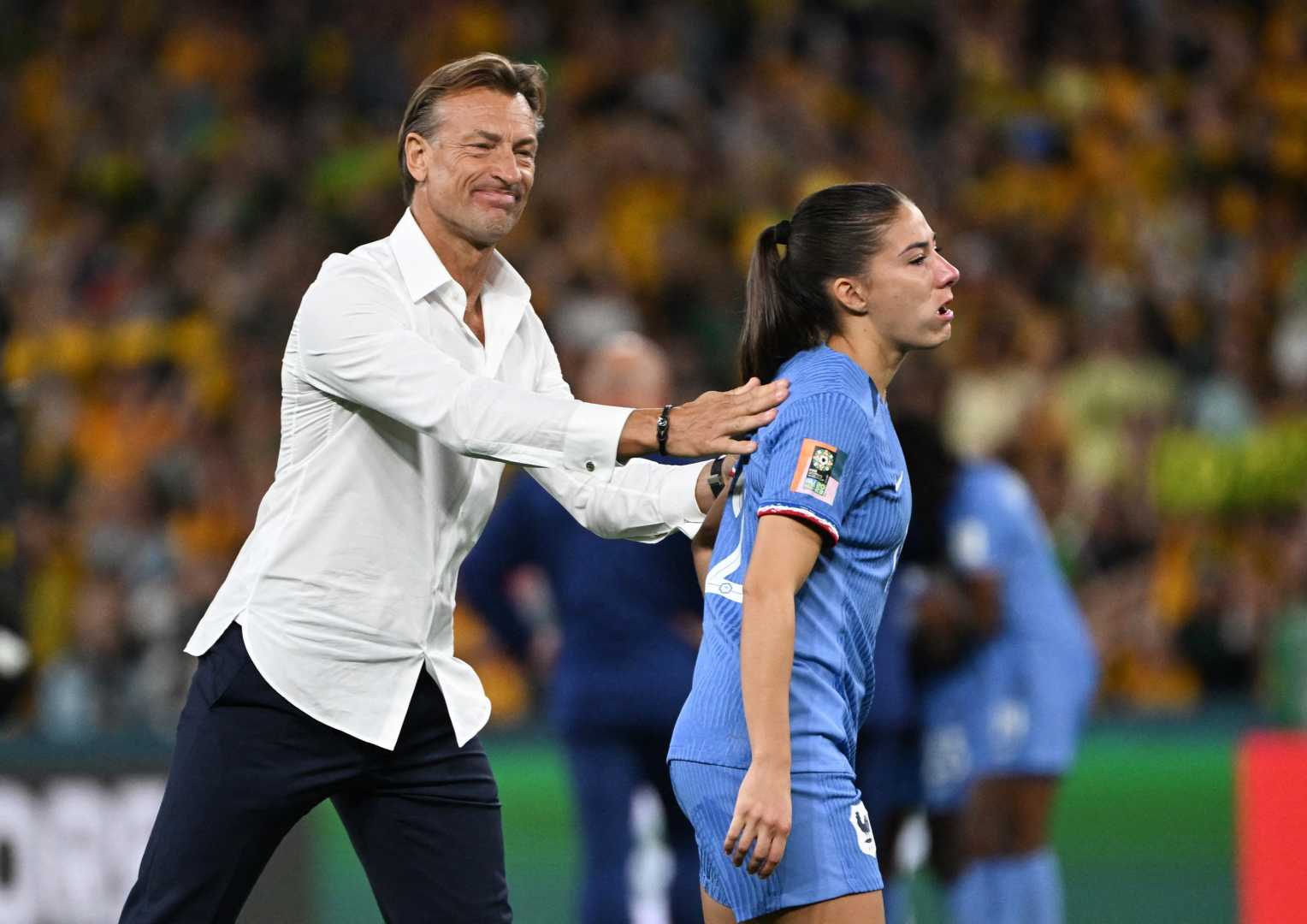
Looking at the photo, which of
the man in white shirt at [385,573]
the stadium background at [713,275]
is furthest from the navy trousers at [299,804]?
the stadium background at [713,275]

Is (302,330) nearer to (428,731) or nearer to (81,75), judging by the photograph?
(428,731)

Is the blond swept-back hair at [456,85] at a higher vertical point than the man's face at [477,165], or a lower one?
higher

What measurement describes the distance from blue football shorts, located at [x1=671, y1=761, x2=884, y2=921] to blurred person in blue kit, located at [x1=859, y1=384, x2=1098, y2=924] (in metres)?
3.17

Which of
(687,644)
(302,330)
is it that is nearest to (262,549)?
(302,330)

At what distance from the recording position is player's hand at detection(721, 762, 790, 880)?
315 centimetres

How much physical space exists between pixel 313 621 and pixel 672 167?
27.3 feet

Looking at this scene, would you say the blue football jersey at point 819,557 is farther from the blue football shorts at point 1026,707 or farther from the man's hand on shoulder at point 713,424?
the blue football shorts at point 1026,707

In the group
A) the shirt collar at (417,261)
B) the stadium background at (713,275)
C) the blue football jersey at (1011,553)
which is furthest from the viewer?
the stadium background at (713,275)

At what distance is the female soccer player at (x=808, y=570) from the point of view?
320cm

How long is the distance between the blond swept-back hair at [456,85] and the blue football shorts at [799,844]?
4.39 feet

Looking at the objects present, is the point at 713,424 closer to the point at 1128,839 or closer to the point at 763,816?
the point at 763,816

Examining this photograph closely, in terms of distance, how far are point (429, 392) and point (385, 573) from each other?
43 cm

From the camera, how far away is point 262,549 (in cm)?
364

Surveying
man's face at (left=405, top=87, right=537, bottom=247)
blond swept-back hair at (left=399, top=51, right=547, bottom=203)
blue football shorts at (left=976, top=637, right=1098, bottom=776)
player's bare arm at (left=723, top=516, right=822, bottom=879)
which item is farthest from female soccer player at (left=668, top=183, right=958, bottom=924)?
blue football shorts at (left=976, top=637, right=1098, bottom=776)
